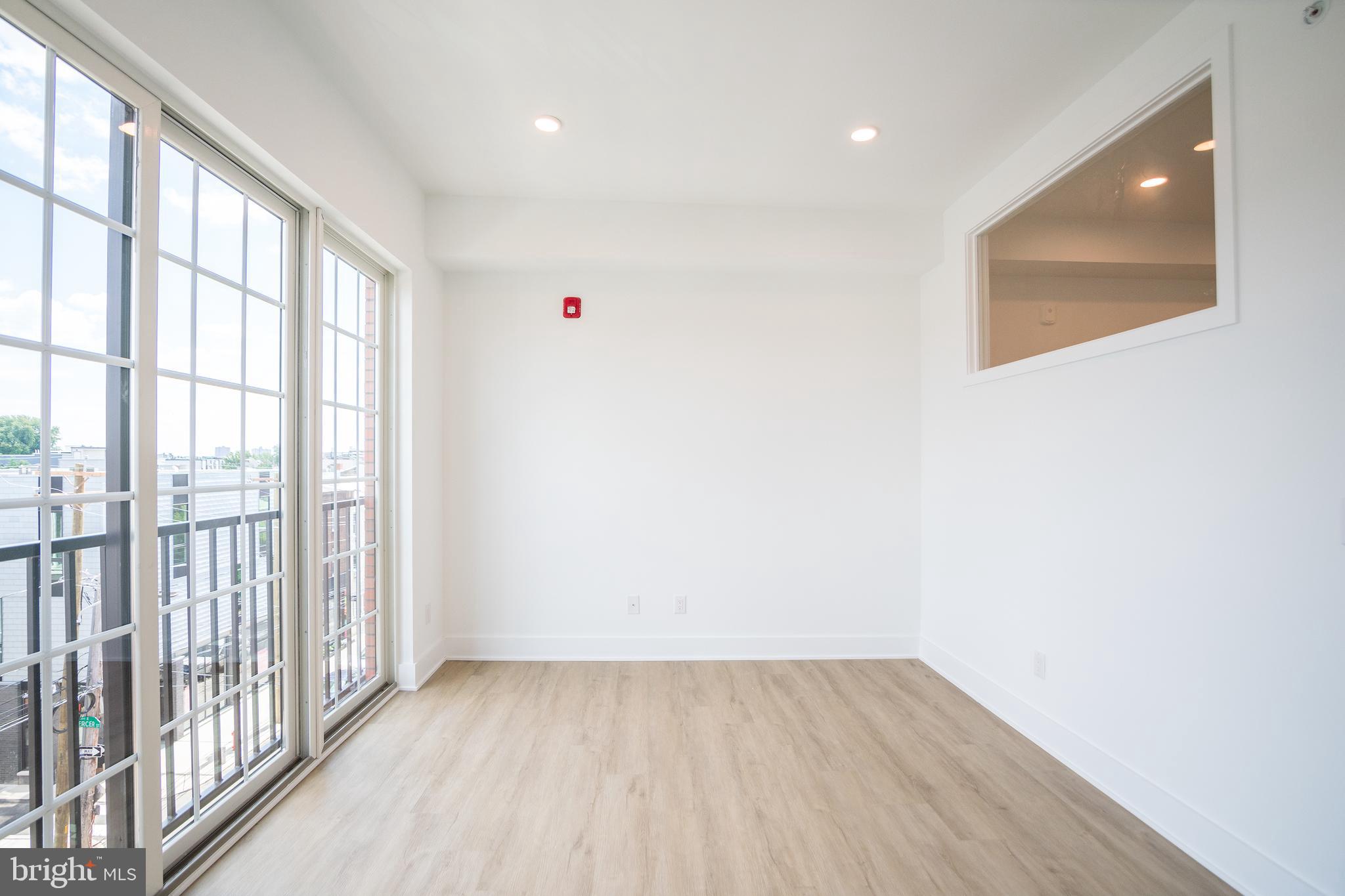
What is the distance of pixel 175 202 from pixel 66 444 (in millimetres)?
833

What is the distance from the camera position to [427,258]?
3248mm

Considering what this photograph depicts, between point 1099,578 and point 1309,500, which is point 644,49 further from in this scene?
point 1099,578

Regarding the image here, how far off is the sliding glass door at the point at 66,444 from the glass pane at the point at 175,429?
0.43ft

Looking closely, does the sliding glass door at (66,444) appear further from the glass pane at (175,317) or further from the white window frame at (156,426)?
the glass pane at (175,317)

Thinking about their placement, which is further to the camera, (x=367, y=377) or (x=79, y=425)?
(x=367, y=377)

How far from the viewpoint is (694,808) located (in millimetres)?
2021

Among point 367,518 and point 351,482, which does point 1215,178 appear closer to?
point 351,482

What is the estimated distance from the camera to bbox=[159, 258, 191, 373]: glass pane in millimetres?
1608

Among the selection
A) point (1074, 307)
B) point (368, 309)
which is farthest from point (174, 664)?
point (1074, 307)

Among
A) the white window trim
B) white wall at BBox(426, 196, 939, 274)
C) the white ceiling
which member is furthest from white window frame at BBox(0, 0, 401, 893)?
the white window trim

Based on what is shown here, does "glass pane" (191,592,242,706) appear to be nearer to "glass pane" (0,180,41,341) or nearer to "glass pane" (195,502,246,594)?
"glass pane" (195,502,246,594)

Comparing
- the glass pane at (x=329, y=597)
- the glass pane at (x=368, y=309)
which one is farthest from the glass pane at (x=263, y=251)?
the glass pane at (x=329, y=597)

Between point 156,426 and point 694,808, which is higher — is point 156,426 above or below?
above

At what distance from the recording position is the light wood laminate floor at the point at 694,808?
1.68 metres
